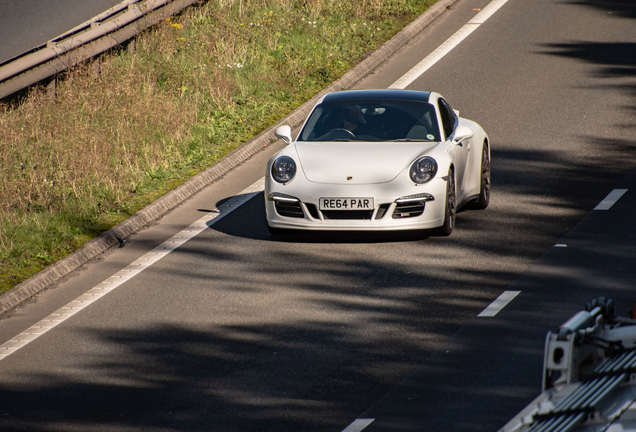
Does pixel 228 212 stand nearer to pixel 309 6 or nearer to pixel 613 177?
pixel 613 177

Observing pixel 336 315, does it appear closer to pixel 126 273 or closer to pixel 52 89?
pixel 126 273

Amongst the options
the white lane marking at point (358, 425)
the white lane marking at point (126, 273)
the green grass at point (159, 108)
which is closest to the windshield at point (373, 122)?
the white lane marking at point (126, 273)

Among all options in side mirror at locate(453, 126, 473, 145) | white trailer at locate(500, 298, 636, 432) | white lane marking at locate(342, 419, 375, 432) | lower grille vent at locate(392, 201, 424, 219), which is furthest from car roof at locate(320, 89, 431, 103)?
white trailer at locate(500, 298, 636, 432)

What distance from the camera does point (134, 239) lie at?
10141 mm

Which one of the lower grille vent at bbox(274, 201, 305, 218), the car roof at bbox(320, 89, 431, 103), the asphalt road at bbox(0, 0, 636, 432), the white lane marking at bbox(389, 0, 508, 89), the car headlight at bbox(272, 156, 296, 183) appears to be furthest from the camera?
the white lane marking at bbox(389, 0, 508, 89)

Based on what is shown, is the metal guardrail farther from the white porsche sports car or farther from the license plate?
the license plate

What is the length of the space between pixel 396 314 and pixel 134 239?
369cm

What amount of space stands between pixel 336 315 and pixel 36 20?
9135mm

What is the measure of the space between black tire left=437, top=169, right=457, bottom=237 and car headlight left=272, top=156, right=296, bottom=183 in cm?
155

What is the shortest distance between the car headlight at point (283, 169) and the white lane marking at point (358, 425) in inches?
162

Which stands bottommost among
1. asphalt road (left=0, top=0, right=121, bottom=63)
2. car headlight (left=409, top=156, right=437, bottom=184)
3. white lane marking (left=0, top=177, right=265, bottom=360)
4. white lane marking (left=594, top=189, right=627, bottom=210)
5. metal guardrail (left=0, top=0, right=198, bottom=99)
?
white lane marking (left=594, top=189, right=627, bottom=210)

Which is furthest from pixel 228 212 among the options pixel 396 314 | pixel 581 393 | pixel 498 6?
pixel 498 6

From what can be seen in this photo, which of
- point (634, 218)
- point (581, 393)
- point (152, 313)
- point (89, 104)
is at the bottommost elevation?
point (634, 218)

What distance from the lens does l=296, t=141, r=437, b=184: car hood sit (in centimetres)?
927
